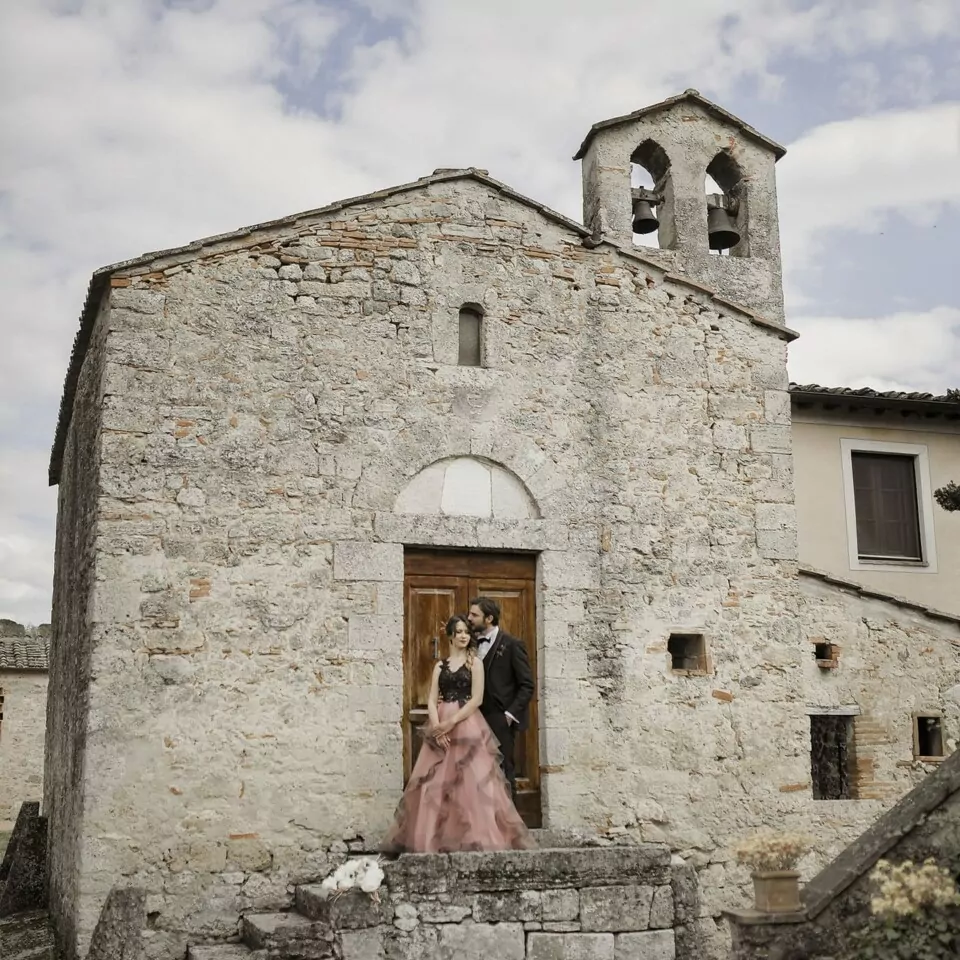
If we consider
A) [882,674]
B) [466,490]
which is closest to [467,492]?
[466,490]

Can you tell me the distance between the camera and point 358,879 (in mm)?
6703

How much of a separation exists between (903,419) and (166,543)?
8.96 meters

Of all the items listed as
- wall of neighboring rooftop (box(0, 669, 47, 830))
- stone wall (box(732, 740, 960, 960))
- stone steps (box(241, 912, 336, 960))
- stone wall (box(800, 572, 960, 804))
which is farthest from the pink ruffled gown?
wall of neighboring rooftop (box(0, 669, 47, 830))

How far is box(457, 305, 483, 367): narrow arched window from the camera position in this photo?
8.97 meters

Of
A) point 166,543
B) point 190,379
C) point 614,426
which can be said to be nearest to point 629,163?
point 614,426

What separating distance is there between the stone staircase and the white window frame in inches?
262

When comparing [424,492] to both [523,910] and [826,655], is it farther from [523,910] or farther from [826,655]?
[826,655]

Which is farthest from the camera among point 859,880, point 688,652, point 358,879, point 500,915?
point 688,652

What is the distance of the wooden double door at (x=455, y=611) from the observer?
8289 mm

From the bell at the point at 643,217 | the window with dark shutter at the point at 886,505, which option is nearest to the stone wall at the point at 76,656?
the bell at the point at 643,217

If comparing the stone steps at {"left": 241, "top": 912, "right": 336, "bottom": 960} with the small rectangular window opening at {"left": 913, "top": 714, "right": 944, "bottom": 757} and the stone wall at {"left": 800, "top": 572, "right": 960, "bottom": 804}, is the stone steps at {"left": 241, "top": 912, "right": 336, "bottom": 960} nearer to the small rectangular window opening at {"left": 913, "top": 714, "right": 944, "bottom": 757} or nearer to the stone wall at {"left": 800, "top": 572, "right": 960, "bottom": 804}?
the stone wall at {"left": 800, "top": 572, "right": 960, "bottom": 804}

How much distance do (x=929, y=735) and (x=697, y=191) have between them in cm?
535

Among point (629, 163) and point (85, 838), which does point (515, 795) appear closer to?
point (85, 838)

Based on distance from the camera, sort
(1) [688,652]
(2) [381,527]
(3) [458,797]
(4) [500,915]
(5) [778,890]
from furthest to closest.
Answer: (1) [688,652], (2) [381,527], (3) [458,797], (4) [500,915], (5) [778,890]
